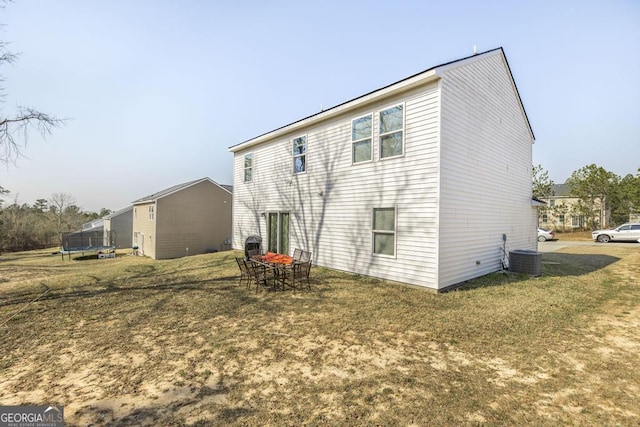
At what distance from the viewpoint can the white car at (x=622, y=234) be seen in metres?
20.6

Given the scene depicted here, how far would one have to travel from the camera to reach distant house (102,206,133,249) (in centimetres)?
2975

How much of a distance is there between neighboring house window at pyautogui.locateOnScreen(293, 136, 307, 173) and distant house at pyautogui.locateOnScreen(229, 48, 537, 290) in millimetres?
45

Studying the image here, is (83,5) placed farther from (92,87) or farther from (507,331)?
(507,331)

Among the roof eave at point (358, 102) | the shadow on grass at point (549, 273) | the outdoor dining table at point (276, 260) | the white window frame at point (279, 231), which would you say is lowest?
the shadow on grass at point (549, 273)

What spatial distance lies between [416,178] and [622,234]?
25.1 metres

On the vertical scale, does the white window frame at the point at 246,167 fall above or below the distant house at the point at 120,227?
above

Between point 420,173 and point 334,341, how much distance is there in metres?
5.11

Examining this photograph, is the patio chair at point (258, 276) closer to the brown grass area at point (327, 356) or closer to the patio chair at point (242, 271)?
the patio chair at point (242, 271)

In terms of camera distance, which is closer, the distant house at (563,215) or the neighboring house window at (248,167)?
the neighboring house window at (248,167)

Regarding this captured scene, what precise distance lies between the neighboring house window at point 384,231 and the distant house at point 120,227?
1247 inches

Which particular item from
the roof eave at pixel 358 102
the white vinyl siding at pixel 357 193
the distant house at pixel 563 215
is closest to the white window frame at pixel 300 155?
the white vinyl siding at pixel 357 193

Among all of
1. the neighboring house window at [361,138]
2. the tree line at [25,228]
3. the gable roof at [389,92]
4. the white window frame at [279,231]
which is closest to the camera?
the gable roof at [389,92]

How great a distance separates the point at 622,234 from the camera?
21.1 m

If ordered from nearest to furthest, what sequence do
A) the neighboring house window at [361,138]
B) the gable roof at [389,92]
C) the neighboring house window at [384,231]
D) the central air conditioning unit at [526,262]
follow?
the gable roof at [389,92], the neighboring house window at [384,231], the neighboring house window at [361,138], the central air conditioning unit at [526,262]
